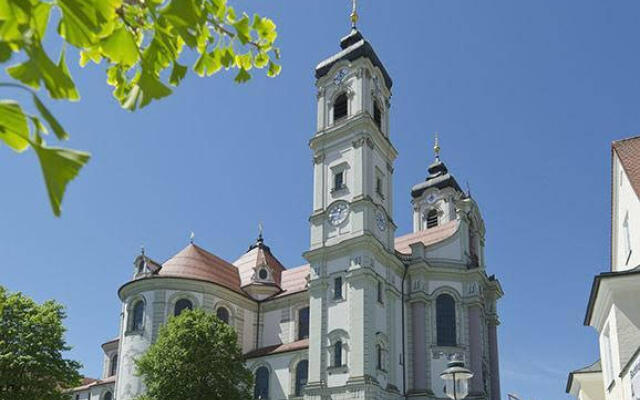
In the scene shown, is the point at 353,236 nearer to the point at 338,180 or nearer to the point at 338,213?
the point at 338,213

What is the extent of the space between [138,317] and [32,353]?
14516 millimetres

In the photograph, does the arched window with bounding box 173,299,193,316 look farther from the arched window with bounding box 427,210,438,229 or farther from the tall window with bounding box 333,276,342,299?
the arched window with bounding box 427,210,438,229

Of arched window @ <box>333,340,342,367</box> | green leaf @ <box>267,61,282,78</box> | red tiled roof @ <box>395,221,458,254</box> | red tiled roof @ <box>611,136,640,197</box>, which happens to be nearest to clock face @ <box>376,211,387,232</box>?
red tiled roof @ <box>395,221,458,254</box>

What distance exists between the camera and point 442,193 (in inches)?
2327

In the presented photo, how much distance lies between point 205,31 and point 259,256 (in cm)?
4888

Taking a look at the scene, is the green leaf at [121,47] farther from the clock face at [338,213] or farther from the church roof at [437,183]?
the church roof at [437,183]

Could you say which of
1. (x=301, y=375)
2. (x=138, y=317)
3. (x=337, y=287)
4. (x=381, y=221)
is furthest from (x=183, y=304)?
(x=381, y=221)

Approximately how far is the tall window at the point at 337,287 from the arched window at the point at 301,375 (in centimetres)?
520

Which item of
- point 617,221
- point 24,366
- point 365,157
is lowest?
point 24,366

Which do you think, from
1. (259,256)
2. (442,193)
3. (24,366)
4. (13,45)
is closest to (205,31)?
(13,45)

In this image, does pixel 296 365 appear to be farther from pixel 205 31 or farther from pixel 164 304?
pixel 205 31

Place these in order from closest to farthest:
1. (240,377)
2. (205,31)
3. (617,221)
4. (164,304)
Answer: (205,31)
(617,221)
(240,377)
(164,304)

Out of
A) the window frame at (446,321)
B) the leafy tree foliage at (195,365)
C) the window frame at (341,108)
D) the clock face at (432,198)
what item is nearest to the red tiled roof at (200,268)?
the leafy tree foliage at (195,365)

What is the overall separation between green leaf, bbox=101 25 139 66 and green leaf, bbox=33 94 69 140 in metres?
0.68
